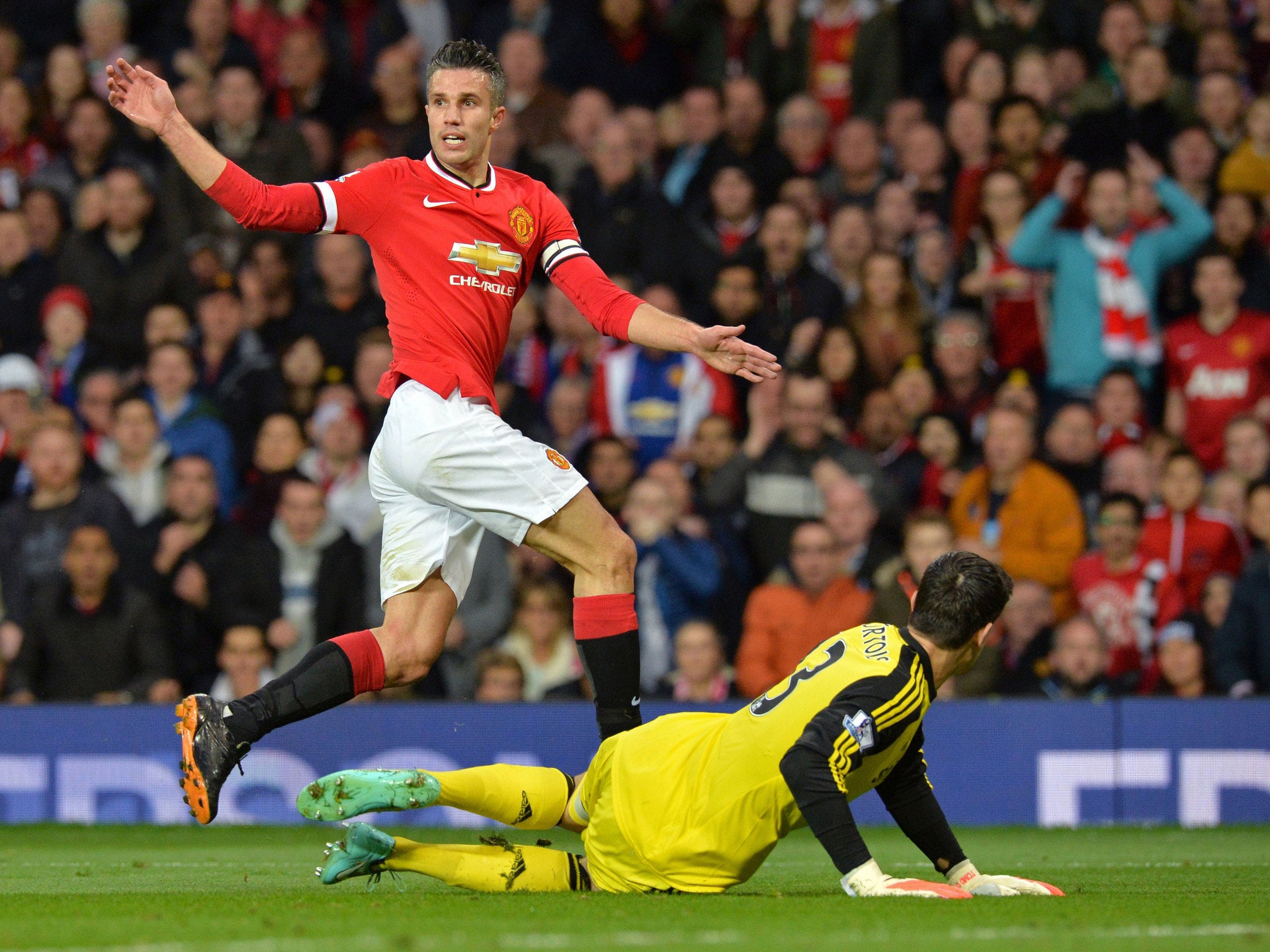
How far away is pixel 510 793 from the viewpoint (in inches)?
214

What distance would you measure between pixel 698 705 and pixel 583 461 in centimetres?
192

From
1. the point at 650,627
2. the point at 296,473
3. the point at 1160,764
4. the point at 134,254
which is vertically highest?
the point at 134,254

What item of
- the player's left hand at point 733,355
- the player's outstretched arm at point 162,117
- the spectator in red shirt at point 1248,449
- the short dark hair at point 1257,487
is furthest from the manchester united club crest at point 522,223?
the spectator in red shirt at point 1248,449

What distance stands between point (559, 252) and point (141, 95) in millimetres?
1442

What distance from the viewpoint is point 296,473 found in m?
A: 10.4

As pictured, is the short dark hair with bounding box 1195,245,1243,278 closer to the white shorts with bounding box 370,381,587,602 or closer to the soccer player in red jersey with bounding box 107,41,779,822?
the soccer player in red jersey with bounding box 107,41,779,822

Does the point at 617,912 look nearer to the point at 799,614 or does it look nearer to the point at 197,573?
the point at 799,614

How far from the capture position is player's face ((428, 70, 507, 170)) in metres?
5.86

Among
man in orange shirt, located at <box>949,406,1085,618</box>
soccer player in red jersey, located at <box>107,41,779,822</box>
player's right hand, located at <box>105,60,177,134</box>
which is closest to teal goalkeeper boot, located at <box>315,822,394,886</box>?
soccer player in red jersey, located at <box>107,41,779,822</box>

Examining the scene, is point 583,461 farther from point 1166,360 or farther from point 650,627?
point 1166,360

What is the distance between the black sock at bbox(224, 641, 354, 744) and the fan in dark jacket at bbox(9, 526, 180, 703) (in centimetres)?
422

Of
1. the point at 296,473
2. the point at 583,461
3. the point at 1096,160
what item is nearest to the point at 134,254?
the point at 296,473

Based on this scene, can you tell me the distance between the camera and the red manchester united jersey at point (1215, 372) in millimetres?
10602

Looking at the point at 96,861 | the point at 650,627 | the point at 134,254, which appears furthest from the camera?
the point at 134,254
